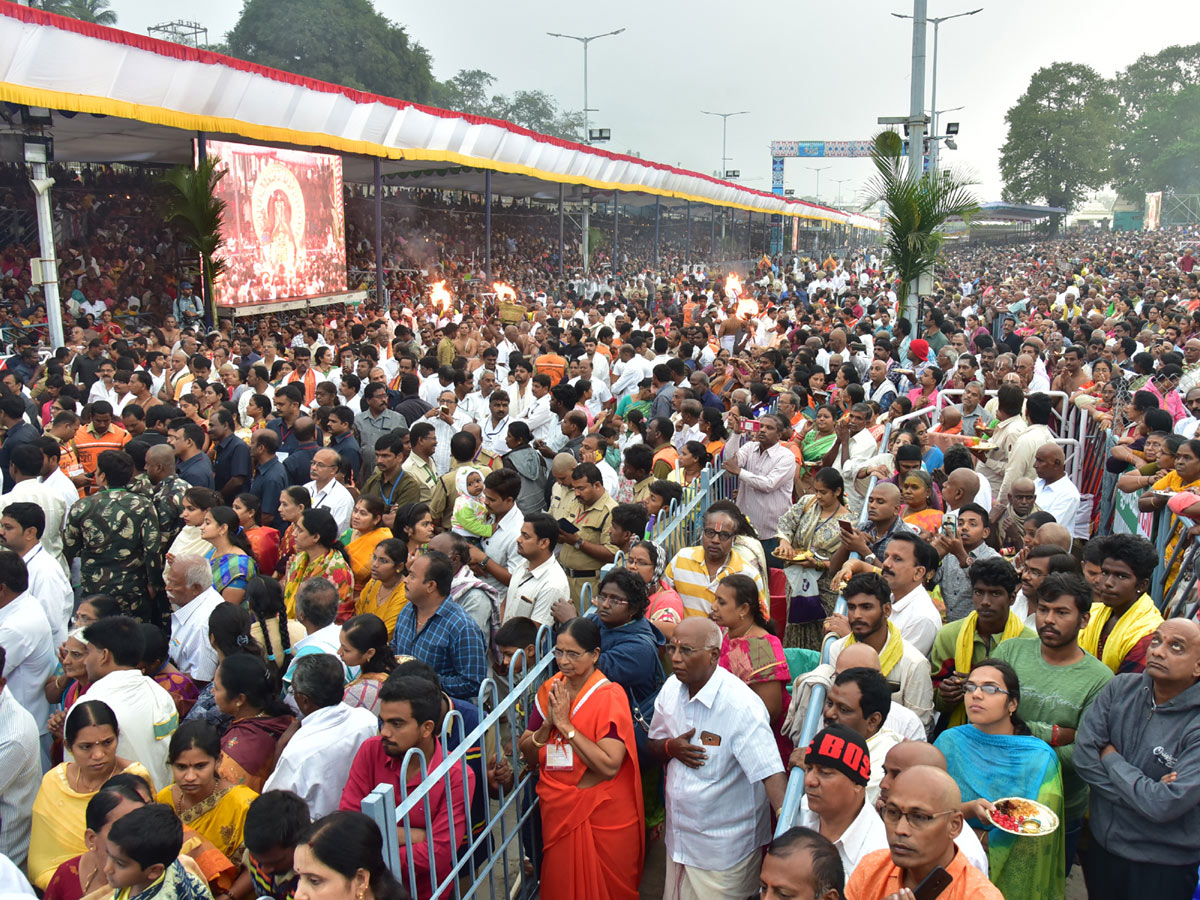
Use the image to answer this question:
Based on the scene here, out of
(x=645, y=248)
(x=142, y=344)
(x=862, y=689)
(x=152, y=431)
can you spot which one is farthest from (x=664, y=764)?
(x=645, y=248)

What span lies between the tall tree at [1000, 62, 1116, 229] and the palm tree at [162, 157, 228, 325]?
288ft

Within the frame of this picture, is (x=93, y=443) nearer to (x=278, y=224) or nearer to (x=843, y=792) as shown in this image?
(x=843, y=792)

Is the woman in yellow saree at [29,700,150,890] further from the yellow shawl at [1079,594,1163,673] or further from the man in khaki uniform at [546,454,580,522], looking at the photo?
the yellow shawl at [1079,594,1163,673]

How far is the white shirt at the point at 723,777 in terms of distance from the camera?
12.2 ft

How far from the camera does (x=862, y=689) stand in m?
3.46

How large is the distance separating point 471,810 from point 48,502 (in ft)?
12.7

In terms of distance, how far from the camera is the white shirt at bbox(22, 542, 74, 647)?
4.98 metres

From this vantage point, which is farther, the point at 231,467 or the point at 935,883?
the point at 231,467

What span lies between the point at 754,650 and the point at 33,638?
3.30 metres

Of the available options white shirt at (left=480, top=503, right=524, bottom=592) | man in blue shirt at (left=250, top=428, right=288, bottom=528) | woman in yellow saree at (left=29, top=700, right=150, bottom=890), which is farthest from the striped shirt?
man in blue shirt at (left=250, top=428, right=288, bottom=528)

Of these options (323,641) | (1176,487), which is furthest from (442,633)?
(1176,487)

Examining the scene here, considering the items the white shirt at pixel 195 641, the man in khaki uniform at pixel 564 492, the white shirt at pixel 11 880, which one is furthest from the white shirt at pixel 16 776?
the man in khaki uniform at pixel 564 492

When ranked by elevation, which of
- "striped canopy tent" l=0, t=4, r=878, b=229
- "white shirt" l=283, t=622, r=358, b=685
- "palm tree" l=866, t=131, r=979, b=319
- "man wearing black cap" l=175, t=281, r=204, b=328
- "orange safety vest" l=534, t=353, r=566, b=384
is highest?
"striped canopy tent" l=0, t=4, r=878, b=229

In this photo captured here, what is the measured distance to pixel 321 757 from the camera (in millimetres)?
3605
